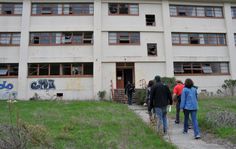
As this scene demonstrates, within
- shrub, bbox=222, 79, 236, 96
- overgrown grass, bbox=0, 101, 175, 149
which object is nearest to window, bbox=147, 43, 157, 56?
shrub, bbox=222, 79, 236, 96

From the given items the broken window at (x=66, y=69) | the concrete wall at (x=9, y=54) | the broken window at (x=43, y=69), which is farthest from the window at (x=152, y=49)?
the concrete wall at (x=9, y=54)

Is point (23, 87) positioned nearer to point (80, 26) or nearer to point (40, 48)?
point (40, 48)

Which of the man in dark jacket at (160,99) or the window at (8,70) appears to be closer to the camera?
the man in dark jacket at (160,99)

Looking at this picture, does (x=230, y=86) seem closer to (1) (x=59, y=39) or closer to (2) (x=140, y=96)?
(2) (x=140, y=96)

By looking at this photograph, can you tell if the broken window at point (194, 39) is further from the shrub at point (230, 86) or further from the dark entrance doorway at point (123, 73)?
Answer: the dark entrance doorway at point (123, 73)

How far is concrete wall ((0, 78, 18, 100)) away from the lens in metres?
24.7

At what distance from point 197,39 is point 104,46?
962cm

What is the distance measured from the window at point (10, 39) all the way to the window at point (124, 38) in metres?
8.84

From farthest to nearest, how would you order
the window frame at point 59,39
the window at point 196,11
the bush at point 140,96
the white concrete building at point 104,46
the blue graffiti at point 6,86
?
the window at point 196,11
the window frame at point 59,39
the white concrete building at point 104,46
the blue graffiti at point 6,86
the bush at point 140,96

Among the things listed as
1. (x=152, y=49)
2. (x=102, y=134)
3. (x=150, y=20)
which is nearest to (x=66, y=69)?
(x=152, y=49)

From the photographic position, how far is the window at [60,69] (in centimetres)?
2556

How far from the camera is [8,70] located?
25.5m

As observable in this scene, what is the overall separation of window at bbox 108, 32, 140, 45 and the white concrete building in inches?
3.8

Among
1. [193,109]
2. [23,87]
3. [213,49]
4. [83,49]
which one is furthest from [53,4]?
[193,109]
